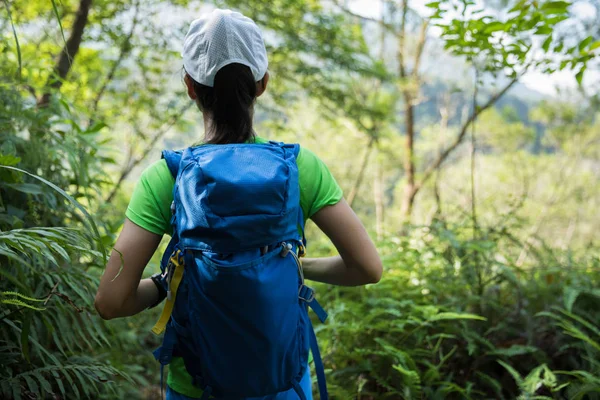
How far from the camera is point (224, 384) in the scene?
124 cm

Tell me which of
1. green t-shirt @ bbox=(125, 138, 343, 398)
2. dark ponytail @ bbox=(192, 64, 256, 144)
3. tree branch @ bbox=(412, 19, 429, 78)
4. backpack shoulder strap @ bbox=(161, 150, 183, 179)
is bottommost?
green t-shirt @ bbox=(125, 138, 343, 398)

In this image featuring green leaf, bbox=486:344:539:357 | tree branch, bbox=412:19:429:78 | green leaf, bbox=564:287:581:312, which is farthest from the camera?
tree branch, bbox=412:19:429:78

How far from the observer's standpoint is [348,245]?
1.39 meters

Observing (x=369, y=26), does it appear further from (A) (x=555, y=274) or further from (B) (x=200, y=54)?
(B) (x=200, y=54)

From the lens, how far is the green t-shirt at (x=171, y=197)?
126 centimetres

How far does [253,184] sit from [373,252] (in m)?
0.45

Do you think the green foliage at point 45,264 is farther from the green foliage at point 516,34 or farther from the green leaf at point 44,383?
the green foliage at point 516,34

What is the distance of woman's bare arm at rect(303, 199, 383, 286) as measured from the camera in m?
1.36

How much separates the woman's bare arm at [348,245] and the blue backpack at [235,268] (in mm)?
116

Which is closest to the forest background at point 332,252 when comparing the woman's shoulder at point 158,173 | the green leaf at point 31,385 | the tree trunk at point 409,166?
the green leaf at point 31,385

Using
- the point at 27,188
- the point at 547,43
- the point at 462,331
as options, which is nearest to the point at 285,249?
the point at 27,188

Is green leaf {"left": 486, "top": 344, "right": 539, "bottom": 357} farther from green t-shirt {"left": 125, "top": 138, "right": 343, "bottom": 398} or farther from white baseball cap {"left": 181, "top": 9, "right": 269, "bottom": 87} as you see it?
white baseball cap {"left": 181, "top": 9, "right": 269, "bottom": 87}

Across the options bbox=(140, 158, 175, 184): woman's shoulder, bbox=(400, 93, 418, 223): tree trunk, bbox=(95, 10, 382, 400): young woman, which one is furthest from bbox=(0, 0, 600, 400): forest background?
bbox=(400, 93, 418, 223): tree trunk

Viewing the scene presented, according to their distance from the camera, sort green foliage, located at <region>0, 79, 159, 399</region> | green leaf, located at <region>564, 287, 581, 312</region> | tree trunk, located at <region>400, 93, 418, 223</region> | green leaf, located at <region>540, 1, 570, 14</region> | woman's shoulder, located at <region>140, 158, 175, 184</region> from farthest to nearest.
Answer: tree trunk, located at <region>400, 93, 418, 223</region> → green leaf, located at <region>564, 287, 581, 312</region> → green leaf, located at <region>540, 1, 570, 14</region> → green foliage, located at <region>0, 79, 159, 399</region> → woman's shoulder, located at <region>140, 158, 175, 184</region>
